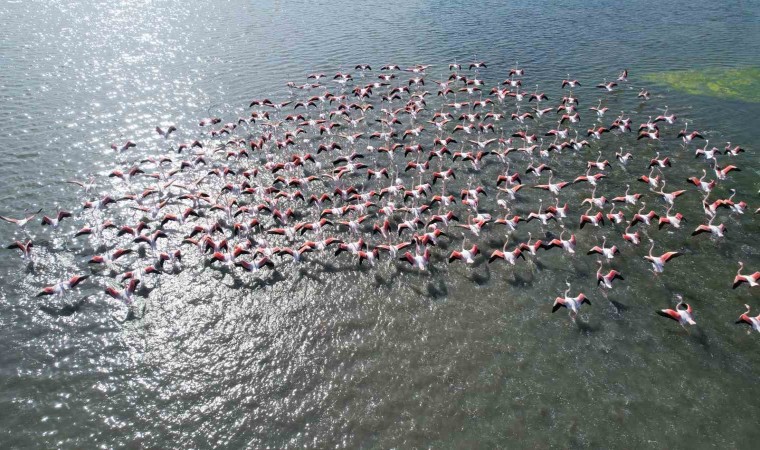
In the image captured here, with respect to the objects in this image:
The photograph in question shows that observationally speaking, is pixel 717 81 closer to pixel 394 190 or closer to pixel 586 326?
pixel 394 190

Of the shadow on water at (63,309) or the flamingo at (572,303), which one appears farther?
the shadow on water at (63,309)

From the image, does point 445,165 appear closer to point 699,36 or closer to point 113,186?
point 113,186

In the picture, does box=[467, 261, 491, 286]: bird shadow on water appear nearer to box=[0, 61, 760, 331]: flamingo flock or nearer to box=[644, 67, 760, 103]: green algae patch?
box=[0, 61, 760, 331]: flamingo flock

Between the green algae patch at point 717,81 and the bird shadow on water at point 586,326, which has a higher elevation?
the green algae patch at point 717,81

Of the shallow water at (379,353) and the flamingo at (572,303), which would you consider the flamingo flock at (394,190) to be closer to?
the flamingo at (572,303)

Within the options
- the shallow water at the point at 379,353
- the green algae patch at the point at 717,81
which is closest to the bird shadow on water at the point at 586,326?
the shallow water at the point at 379,353

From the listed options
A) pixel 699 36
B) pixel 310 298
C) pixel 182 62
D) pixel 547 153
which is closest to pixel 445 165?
pixel 547 153
